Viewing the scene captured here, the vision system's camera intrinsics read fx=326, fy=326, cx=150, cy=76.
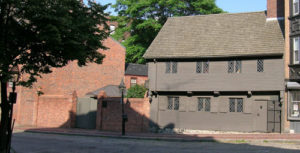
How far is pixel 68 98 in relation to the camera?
26.8 metres

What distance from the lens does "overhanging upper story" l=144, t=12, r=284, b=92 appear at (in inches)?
841

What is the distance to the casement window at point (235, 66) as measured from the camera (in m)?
22.2

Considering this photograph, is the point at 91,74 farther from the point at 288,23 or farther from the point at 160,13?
the point at 288,23

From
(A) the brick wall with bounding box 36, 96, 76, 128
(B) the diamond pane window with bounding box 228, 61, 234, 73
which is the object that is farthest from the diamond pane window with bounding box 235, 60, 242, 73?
(A) the brick wall with bounding box 36, 96, 76, 128

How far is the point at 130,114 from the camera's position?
23859 mm

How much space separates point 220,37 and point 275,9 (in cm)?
425

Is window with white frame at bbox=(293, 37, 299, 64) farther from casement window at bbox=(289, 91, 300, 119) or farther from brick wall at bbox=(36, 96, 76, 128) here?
brick wall at bbox=(36, 96, 76, 128)

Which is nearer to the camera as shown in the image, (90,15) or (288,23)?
(90,15)

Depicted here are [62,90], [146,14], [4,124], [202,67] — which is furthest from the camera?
Answer: [146,14]

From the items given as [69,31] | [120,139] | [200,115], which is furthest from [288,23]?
[69,31]

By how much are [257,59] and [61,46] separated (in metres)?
14.5

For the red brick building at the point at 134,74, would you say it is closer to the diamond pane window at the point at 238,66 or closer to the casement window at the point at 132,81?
the casement window at the point at 132,81

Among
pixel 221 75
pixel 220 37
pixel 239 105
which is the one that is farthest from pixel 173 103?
Answer: pixel 220 37

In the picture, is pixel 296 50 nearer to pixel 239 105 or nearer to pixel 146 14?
pixel 239 105
